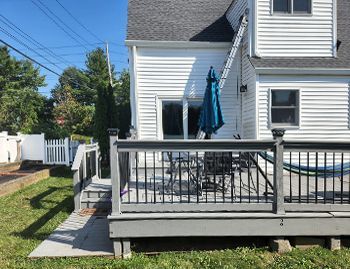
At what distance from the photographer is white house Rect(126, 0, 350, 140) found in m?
8.16

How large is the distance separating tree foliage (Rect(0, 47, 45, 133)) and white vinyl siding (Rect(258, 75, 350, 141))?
1884cm

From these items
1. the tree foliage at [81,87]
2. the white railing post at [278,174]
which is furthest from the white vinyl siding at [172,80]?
the tree foliage at [81,87]

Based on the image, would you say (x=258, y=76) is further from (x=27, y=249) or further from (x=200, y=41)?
(x=27, y=249)

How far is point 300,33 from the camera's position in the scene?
8.38 meters

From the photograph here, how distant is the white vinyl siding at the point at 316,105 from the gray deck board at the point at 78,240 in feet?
16.3

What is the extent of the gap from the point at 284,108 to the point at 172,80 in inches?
127

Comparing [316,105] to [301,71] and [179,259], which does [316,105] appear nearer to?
[301,71]

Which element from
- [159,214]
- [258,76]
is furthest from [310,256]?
[258,76]

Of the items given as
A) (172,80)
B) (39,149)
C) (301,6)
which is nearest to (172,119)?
(172,80)

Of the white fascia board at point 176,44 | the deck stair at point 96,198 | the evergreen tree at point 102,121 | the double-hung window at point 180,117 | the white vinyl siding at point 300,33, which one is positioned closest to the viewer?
the deck stair at point 96,198

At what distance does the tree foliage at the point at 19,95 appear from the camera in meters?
25.4

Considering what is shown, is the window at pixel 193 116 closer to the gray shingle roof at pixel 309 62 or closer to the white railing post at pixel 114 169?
the gray shingle roof at pixel 309 62

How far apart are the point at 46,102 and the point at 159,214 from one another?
37481 millimetres

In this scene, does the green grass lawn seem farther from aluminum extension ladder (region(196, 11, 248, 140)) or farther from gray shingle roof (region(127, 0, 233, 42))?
gray shingle roof (region(127, 0, 233, 42))
